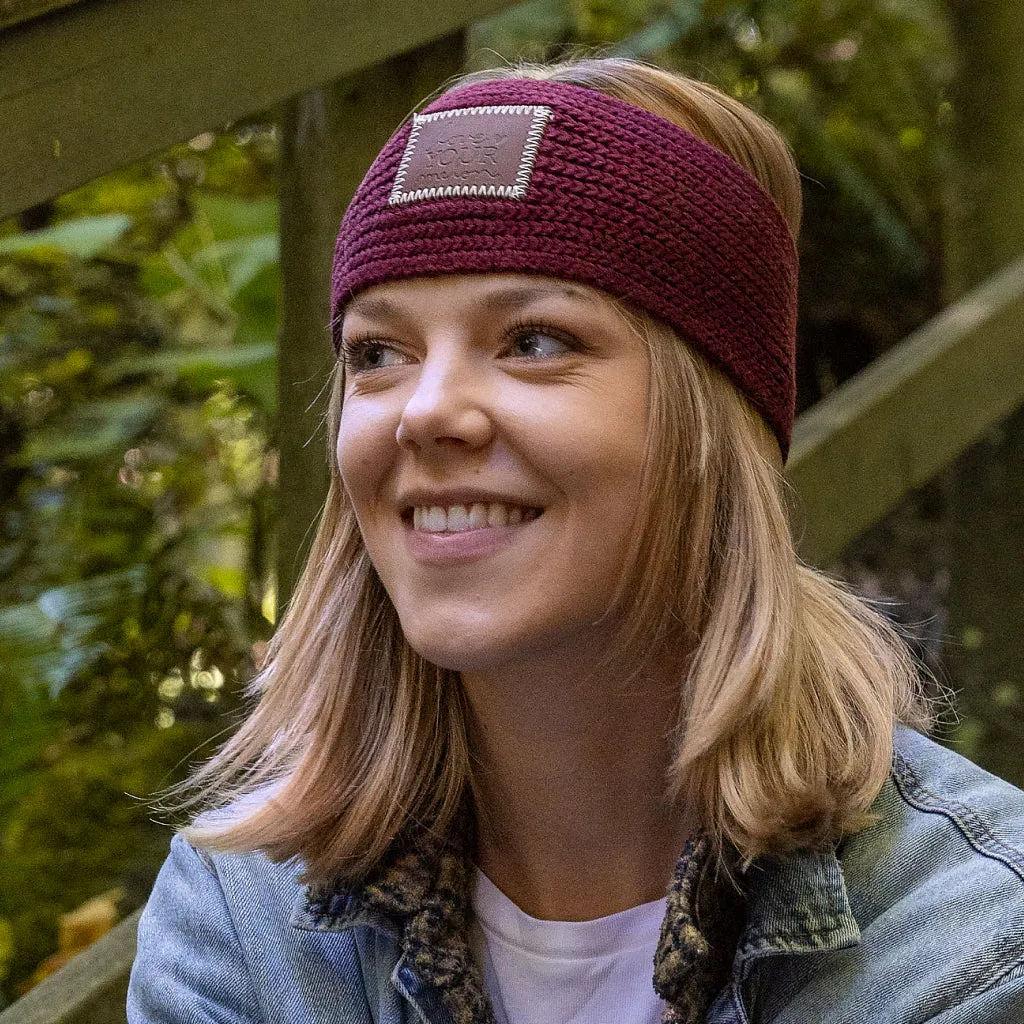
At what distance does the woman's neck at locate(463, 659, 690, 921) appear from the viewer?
184cm

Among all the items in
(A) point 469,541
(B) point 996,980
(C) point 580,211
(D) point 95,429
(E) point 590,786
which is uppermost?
(C) point 580,211

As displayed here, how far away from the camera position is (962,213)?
3127 mm

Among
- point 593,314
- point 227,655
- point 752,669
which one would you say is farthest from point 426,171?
point 227,655

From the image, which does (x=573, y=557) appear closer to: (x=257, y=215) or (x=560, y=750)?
(x=560, y=750)

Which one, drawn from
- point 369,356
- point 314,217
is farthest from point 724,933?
point 314,217

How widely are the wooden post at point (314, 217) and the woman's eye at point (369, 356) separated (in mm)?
384

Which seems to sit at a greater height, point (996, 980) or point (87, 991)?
point (996, 980)

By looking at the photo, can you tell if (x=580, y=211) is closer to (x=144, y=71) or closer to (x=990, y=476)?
(x=144, y=71)

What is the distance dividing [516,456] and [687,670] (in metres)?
0.40

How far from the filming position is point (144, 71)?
172 centimetres

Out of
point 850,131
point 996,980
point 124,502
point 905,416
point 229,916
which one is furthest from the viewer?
point 850,131

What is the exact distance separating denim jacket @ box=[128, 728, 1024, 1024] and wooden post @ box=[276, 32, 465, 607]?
0.60m

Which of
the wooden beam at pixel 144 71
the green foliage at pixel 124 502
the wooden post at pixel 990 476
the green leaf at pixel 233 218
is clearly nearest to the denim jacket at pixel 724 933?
the green foliage at pixel 124 502

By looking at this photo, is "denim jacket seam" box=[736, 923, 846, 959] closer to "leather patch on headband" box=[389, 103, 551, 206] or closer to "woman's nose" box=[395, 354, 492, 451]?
"woman's nose" box=[395, 354, 492, 451]
